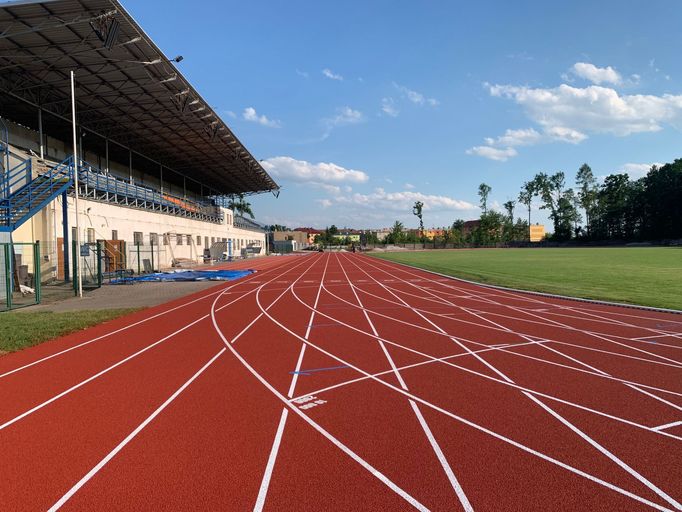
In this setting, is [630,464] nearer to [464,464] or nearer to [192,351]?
[464,464]

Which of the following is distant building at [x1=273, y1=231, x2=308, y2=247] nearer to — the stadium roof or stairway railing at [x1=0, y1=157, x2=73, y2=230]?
the stadium roof

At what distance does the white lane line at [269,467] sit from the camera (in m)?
3.19

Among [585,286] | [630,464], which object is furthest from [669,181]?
[630,464]

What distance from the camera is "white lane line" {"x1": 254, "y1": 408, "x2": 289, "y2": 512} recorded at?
3.19m

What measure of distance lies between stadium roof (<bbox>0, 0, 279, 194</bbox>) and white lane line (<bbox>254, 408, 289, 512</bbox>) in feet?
66.1

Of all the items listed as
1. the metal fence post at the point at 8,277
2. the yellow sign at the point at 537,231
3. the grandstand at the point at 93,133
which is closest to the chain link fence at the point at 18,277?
the metal fence post at the point at 8,277

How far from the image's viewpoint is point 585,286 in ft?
54.5

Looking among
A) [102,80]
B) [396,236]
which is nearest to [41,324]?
[102,80]

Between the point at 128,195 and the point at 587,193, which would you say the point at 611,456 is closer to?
the point at 128,195

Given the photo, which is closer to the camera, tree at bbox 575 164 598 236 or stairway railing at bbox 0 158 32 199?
stairway railing at bbox 0 158 32 199

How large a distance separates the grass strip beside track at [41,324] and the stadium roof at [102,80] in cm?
1366

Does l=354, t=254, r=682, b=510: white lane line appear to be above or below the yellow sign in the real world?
below

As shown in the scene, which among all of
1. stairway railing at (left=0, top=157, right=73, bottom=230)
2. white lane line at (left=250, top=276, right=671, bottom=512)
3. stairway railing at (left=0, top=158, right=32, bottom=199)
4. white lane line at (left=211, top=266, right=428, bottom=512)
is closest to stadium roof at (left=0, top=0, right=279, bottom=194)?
stairway railing at (left=0, top=158, right=32, bottom=199)

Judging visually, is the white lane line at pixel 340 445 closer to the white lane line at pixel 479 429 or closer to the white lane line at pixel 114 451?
the white lane line at pixel 479 429
